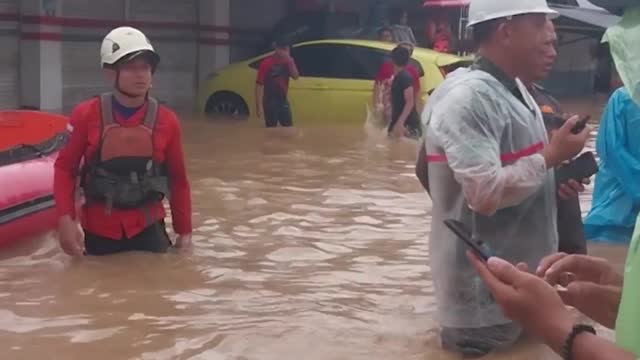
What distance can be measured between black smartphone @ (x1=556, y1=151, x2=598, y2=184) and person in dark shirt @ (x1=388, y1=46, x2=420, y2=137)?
32.6 ft

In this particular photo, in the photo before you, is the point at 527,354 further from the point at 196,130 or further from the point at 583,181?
the point at 196,130

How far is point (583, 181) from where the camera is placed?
476cm

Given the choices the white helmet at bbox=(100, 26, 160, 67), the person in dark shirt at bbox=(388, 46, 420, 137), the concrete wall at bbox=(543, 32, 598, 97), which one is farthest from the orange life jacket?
the concrete wall at bbox=(543, 32, 598, 97)

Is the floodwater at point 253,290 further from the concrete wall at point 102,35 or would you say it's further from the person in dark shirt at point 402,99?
the concrete wall at point 102,35

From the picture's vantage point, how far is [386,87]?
15.9 meters

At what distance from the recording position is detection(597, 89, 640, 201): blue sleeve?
274 inches

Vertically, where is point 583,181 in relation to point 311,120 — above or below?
above

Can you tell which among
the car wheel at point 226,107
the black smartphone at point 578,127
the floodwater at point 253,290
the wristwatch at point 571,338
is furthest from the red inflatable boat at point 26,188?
the car wheel at point 226,107

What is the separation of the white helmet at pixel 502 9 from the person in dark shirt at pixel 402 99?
32.7 feet

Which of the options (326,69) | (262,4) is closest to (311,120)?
(326,69)

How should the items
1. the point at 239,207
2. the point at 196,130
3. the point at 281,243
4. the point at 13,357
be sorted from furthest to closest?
the point at 196,130 < the point at 239,207 < the point at 281,243 < the point at 13,357

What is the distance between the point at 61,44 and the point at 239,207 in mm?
10553

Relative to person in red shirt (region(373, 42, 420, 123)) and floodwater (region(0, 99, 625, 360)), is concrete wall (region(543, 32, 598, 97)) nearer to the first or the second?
person in red shirt (region(373, 42, 420, 123))

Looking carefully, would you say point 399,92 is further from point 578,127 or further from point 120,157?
point 578,127
